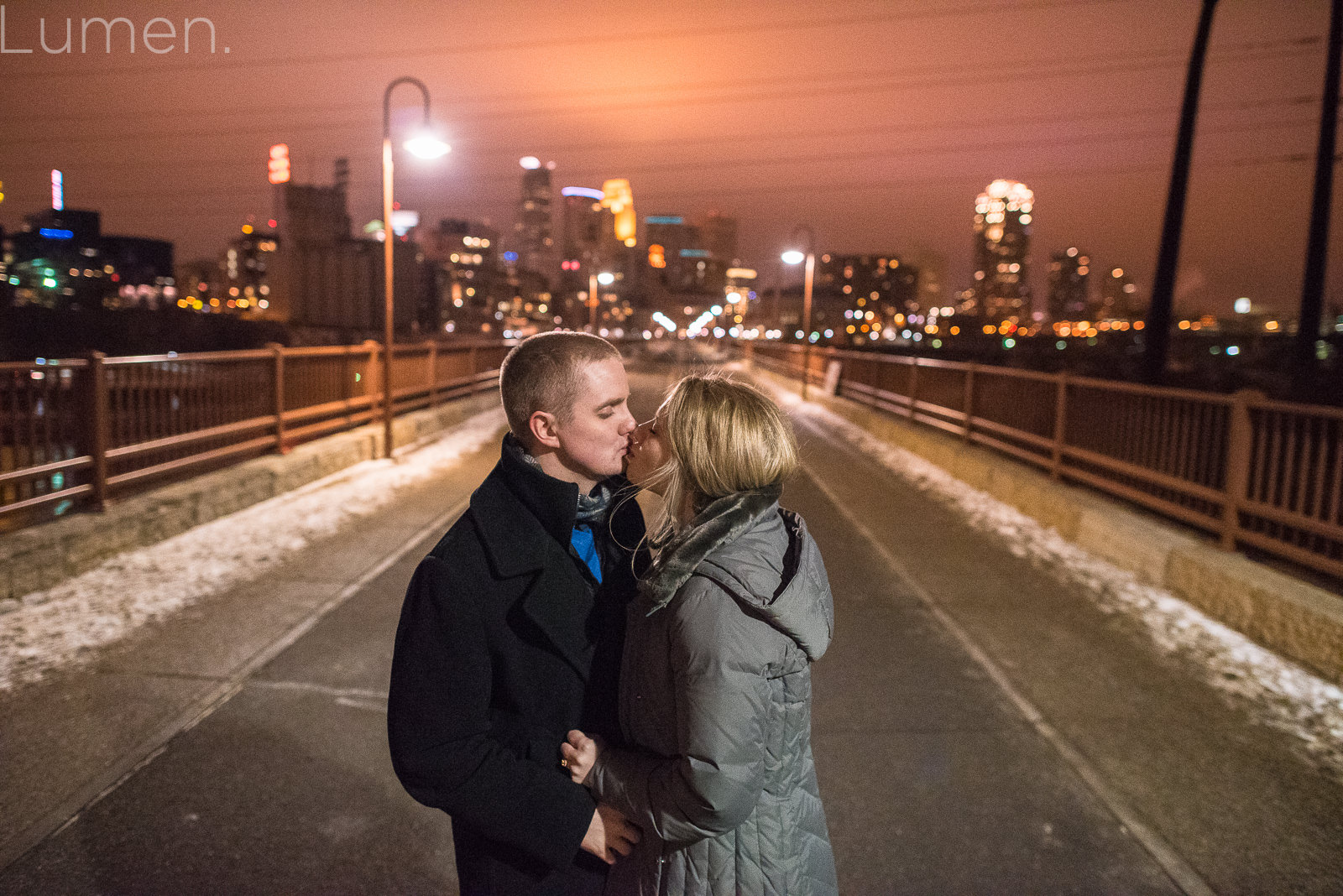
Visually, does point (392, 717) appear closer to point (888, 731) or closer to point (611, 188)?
point (888, 731)

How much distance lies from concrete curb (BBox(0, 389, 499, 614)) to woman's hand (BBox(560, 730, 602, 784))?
6.00m

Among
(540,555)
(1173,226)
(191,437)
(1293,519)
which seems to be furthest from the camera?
(1173,226)

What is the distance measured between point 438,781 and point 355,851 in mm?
2063

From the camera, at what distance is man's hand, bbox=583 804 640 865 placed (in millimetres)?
1743

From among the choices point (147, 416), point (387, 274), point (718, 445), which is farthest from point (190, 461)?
point (718, 445)

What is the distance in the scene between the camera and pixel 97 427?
7617 millimetres

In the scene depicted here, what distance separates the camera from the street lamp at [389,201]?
13.7 m

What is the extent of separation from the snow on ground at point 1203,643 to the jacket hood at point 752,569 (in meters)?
3.91

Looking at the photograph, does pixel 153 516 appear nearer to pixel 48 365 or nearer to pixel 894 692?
pixel 48 365

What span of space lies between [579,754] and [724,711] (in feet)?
1.11

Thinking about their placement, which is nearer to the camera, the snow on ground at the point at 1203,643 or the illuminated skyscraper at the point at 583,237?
the snow on ground at the point at 1203,643

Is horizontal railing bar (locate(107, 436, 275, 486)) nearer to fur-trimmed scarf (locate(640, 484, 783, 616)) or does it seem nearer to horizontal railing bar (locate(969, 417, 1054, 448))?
fur-trimmed scarf (locate(640, 484, 783, 616))

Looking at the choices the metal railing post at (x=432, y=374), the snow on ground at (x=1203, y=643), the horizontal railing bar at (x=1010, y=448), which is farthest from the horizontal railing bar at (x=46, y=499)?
the metal railing post at (x=432, y=374)

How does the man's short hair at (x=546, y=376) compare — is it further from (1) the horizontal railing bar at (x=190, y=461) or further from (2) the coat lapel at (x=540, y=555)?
(1) the horizontal railing bar at (x=190, y=461)
